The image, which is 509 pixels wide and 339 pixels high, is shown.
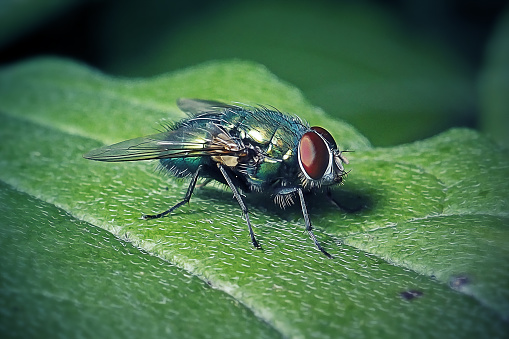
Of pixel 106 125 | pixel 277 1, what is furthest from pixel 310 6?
pixel 106 125

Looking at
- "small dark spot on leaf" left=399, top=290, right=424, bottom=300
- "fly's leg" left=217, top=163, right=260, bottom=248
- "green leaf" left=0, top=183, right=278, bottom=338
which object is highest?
"fly's leg" left=217, top=163, right=260, bottom=248

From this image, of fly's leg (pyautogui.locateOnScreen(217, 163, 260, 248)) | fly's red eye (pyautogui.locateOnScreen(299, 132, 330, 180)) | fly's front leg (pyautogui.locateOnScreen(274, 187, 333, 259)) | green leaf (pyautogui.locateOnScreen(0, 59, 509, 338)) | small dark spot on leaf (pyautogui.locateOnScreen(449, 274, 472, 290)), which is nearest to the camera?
green leaf (pyautogui.locateOnScreen(0, 59, 509, 338))

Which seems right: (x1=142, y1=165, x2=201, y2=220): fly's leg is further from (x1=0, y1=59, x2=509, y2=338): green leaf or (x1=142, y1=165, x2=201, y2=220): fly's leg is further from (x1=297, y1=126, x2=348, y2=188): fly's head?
(x1=297, y1=126, x2=348, y2=188): fly's head

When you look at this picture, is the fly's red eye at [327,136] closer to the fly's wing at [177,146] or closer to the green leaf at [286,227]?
the green leaf at [286,227]

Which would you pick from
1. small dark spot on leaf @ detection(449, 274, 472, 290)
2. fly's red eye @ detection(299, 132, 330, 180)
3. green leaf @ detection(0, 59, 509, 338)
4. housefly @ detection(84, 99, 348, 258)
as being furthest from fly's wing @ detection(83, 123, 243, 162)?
small dark spot on leaf @ detection(449, 274, 472, 290)

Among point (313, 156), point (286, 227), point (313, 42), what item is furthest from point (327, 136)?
point (313, 42)

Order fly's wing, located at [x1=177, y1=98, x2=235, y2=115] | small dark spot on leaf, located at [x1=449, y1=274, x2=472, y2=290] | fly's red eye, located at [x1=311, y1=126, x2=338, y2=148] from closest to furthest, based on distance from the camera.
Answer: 1. small dark spot on leaf, located at [x1=449, y1=274, x2=472, y2=290]
2. fly's red eye, located at [x1=311, y1=126, x2=338, y2=148]
3. fly's wing, located at [x1=177, y1=98, x2=235, y2=115]

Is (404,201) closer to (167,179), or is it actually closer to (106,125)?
(167,179)
